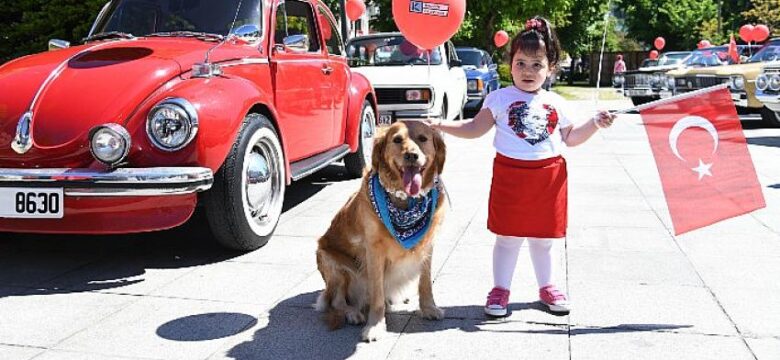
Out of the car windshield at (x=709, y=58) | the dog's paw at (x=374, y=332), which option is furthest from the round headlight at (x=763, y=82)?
the dog's paw at (x=374, y=332)

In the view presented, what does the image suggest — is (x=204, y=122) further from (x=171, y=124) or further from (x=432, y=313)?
(x=432, y=313)

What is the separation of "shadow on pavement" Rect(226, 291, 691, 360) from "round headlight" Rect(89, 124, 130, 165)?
1.26 metres

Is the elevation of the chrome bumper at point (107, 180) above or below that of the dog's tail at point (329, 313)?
above

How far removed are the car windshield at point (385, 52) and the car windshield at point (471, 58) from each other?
6.33 m

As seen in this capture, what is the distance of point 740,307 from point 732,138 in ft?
2.95

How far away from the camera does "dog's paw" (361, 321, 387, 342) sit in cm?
342

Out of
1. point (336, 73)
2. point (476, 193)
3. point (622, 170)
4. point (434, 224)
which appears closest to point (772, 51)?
point (622, 170)

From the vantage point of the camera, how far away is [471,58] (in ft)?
63.2

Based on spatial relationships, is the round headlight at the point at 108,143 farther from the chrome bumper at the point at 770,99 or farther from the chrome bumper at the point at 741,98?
the chrome bumper at the point at 741,98

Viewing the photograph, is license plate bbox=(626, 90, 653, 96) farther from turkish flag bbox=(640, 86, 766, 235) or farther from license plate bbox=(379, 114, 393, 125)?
turkish flag bbox=(640, 86, 766, 235)

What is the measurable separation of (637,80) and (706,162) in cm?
1822

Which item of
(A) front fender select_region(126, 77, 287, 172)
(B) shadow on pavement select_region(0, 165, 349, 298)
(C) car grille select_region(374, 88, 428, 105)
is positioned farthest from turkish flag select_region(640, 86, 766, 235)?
(C) car grille select_region(374, 88, 428, 105)

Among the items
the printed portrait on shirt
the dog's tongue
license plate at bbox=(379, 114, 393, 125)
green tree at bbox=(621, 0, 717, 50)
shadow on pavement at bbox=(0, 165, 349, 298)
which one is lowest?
shadow on pavement at bbox=(0, 165, 349, 298)

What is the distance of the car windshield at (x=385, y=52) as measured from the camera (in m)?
12.2
